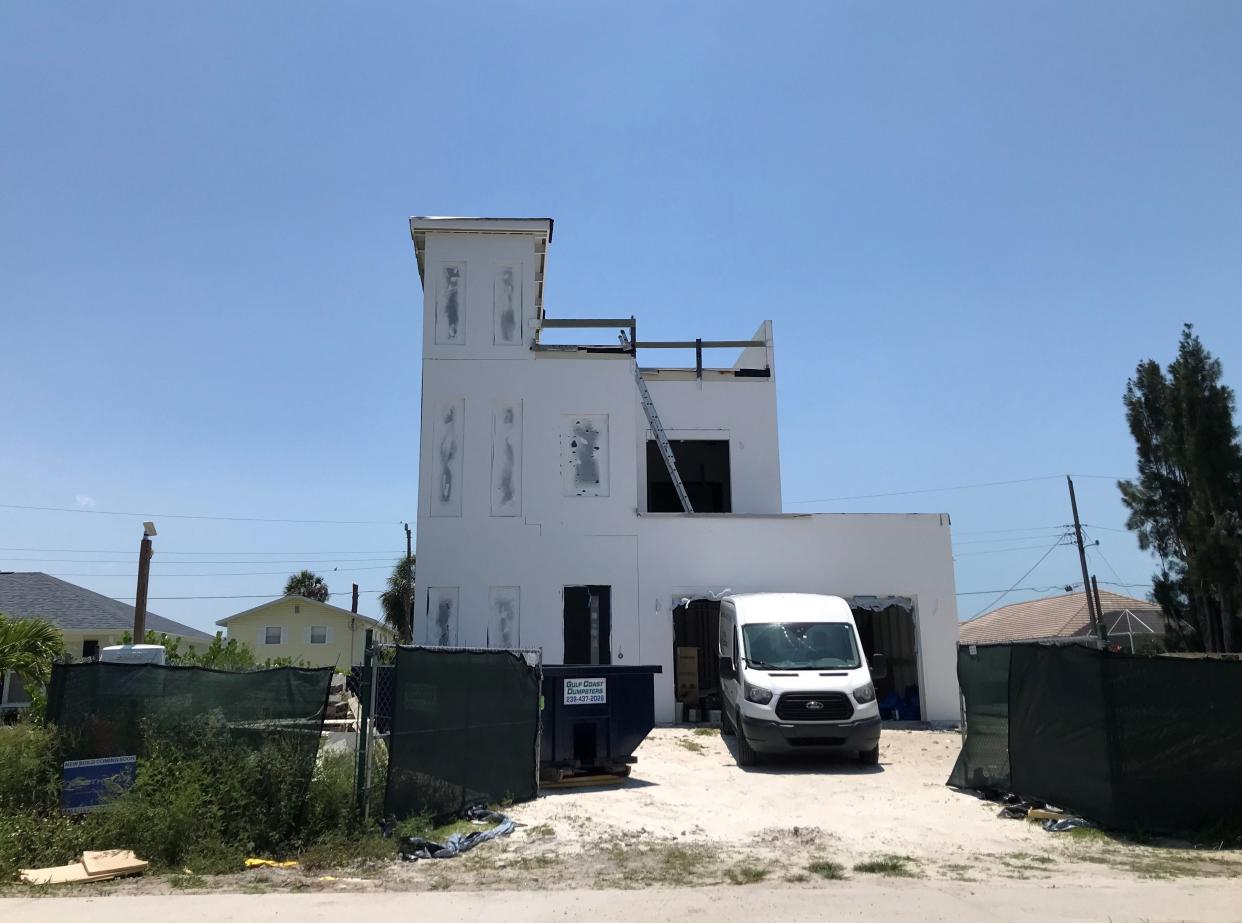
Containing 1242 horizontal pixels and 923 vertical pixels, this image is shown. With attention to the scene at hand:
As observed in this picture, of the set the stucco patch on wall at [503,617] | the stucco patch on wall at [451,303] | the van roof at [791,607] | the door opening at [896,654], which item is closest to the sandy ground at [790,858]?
the van roof at [791,607]

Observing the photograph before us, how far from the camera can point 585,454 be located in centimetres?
2233

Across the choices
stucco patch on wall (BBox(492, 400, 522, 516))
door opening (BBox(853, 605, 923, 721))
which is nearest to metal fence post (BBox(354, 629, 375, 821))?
stucco patch on wall (BBox(492, 400, 522, 516))

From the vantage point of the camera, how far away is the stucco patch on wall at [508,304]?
75.0 feet

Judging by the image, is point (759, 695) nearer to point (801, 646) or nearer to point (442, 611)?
point (801, 646)

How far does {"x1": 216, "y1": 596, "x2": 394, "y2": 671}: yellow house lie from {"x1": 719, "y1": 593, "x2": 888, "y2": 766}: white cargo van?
34.7m

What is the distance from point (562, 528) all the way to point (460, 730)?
483 inches

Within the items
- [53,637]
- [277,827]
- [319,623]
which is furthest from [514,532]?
[319,623]

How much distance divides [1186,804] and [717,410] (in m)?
17.6

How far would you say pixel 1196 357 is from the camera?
95.7 ft

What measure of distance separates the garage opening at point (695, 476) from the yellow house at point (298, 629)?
24492 millimetres

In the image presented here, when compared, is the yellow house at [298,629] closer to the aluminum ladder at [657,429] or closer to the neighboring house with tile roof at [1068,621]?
the aluminum ladder at [657,429]

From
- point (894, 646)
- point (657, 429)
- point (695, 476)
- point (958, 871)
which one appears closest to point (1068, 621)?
point (894, 646)

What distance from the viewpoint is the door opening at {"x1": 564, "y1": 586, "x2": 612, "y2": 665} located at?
20984mm

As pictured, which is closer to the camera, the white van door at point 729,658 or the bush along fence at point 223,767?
the bush along fence at point 223,767
